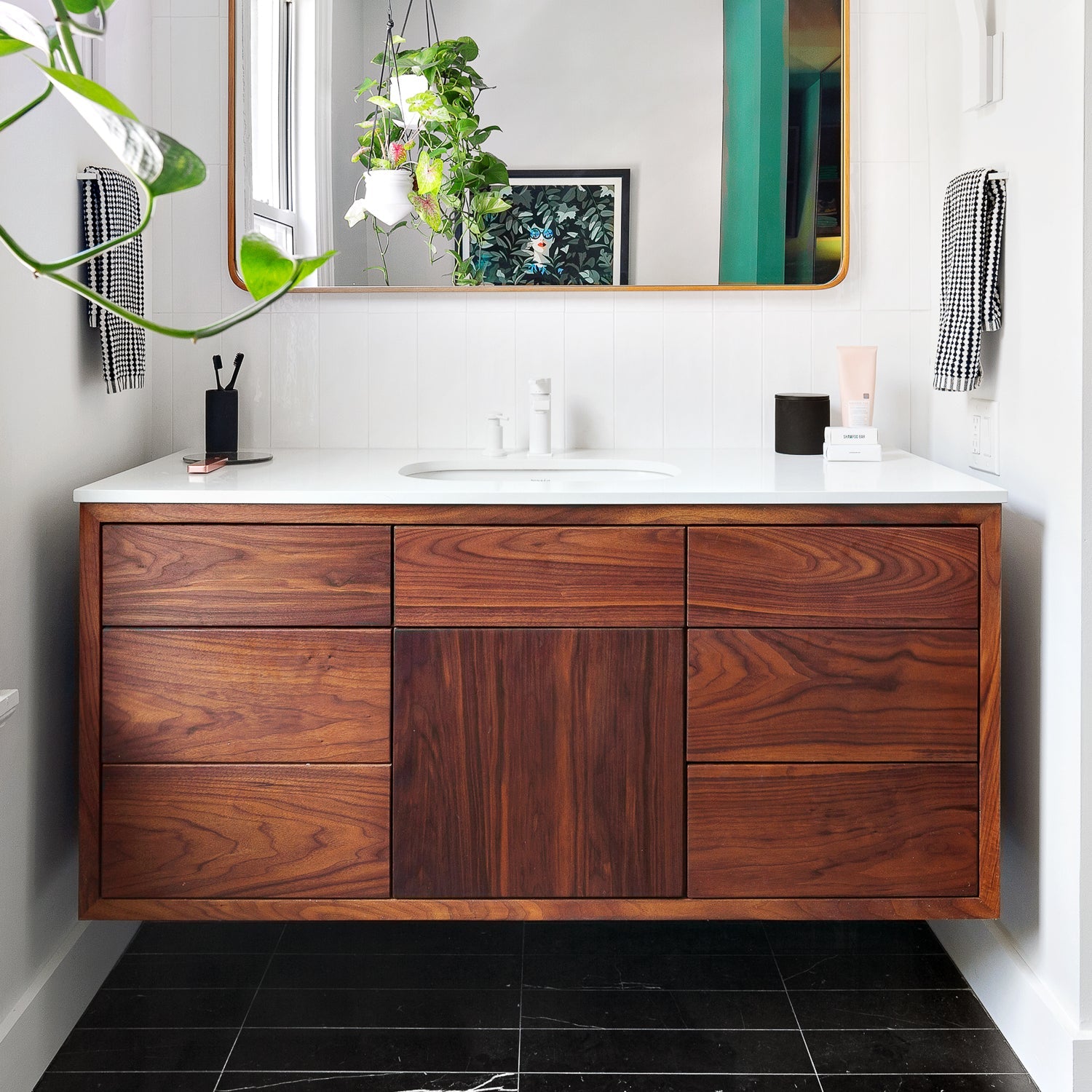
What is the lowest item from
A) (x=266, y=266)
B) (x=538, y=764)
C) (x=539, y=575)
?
(x=538, y=764)

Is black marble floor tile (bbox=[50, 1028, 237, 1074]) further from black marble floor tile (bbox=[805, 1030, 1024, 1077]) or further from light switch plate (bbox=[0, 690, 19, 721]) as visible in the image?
black marble floor tile (bbox=[805, 1030, 1024, 1077])

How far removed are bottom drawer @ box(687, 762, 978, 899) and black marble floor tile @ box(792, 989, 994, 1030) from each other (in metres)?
0.28

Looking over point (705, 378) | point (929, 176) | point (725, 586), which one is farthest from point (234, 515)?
point (929, 176)

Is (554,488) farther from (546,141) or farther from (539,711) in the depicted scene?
(546,141)

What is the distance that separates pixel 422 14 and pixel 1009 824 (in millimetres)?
1860

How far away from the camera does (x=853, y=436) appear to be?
1.93 meters

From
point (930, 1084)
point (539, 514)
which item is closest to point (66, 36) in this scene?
point (539, 514)

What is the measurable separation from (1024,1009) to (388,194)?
1834 mm

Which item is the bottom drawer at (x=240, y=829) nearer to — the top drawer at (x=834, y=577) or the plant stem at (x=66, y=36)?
the top drawer at (x=834, y=577)

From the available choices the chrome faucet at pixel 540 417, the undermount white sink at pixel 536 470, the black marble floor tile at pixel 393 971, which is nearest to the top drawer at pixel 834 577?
the undermount white sink at pixel 536 470

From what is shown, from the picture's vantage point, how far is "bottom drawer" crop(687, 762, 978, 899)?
1.65 m

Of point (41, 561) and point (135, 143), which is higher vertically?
point (135, 143)

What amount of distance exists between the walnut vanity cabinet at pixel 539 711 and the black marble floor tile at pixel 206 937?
40cm

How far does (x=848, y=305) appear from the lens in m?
2.19
